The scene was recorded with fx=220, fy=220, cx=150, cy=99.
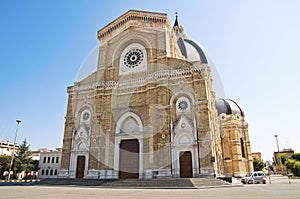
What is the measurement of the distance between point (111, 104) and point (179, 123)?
826 cm

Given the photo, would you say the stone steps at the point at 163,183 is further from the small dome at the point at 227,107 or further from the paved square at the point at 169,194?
the small dome at the point at 227,107

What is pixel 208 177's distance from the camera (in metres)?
18.7

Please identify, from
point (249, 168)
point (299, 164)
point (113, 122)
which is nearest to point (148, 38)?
point (113, 122)

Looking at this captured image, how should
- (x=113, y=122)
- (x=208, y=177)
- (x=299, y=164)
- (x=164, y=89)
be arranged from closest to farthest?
(x=208, y=177) < (x=164, y=89) < (x=113, y=122) < (x=299, y=164)

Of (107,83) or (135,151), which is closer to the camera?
(135,151)

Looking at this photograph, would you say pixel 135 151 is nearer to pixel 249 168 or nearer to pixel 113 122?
pixel 113 122

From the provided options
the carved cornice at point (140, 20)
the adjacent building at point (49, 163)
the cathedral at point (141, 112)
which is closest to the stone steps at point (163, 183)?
the cathedral at point (141, 112)

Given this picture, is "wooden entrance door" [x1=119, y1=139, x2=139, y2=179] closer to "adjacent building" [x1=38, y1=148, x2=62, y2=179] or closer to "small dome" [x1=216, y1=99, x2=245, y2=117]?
"small dome" [x1=216, y1=99, x2=245, y2=117]

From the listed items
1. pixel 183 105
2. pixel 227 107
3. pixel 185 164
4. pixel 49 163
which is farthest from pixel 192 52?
pixel 49 163

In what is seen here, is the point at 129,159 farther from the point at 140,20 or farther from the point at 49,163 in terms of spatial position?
the point at 49,163

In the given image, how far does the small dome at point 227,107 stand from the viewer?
3960cm

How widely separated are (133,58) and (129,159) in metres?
11.8

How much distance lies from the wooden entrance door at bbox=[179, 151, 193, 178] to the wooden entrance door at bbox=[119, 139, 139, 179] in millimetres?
4764

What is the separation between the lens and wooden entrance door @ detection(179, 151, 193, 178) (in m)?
20.2
